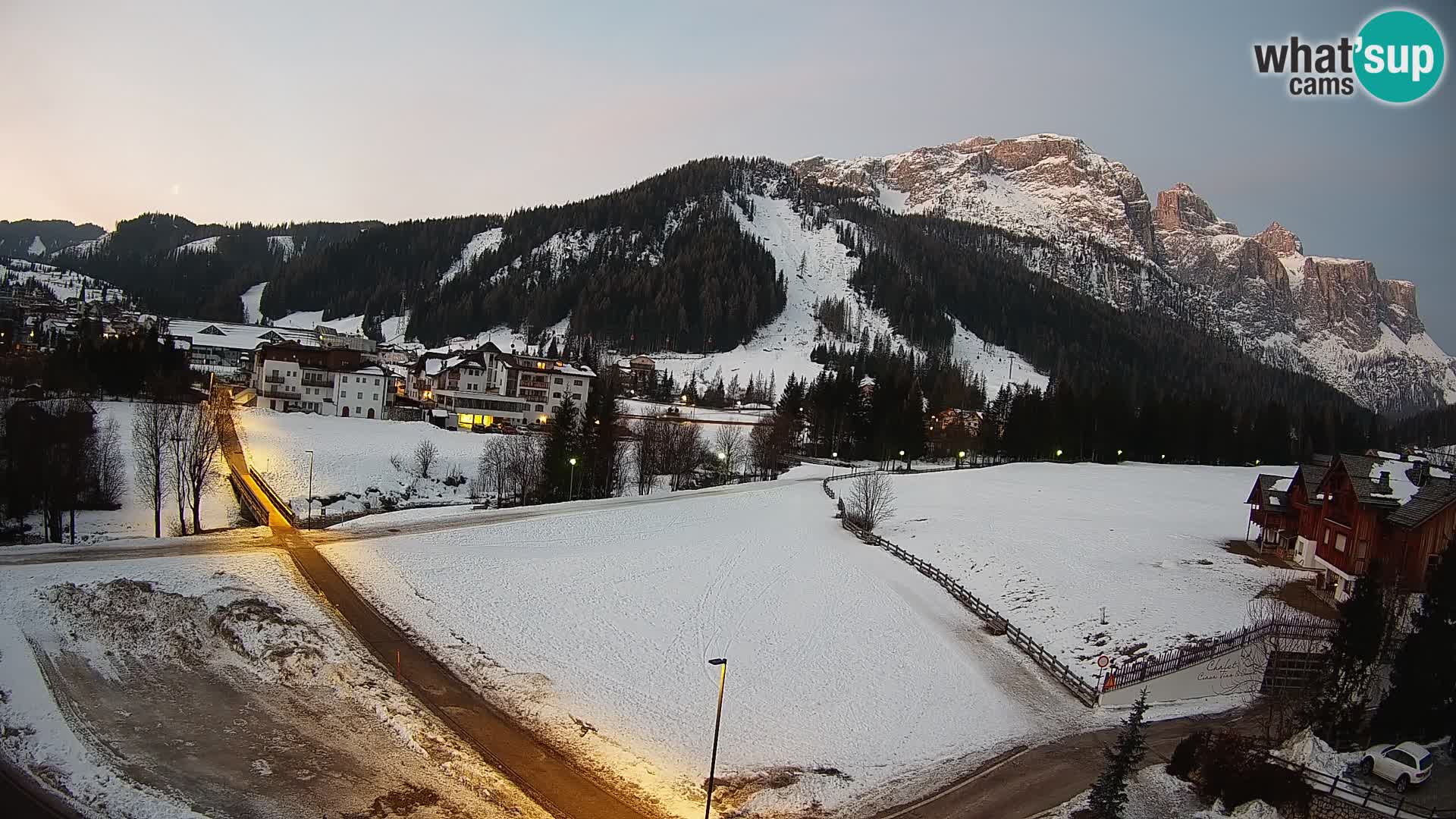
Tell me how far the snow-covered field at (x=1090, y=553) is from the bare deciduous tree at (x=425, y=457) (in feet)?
139

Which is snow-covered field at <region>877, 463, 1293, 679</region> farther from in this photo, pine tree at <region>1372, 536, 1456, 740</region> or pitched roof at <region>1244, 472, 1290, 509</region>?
pine tree at <region>1372, 536, 1456, 740</region>

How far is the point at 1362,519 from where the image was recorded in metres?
35.7

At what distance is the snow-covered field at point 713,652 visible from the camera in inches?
969

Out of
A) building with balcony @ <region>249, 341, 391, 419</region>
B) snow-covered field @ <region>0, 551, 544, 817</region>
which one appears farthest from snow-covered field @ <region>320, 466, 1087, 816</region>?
building with balcony @ <region>249, 341, 391, 419</region>

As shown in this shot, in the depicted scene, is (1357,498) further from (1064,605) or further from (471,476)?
(471,476)

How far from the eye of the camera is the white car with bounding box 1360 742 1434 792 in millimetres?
20188

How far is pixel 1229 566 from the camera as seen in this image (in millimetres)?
42906

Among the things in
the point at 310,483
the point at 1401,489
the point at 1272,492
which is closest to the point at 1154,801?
the point at 1401,489

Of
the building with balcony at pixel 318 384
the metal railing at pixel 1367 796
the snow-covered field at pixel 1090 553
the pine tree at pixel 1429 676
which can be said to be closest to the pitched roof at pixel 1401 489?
the snow-covered field at pixel 1090 553

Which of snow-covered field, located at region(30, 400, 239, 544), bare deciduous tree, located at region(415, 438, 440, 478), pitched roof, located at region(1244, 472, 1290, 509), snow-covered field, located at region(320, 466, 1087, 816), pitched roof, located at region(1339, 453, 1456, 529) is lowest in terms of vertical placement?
snow-covered field, located at region(320, 466, 1087, 816)

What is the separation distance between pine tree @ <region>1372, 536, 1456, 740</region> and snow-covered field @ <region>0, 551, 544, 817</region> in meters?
25.7

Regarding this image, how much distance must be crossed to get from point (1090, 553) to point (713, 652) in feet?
86.3

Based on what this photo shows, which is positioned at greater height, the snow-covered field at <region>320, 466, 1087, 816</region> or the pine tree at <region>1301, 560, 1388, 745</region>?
the pine tree at <region>1301, 560, 1388, 745</region>

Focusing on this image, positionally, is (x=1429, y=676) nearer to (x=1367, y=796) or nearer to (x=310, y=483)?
(x=1367, y=796)
